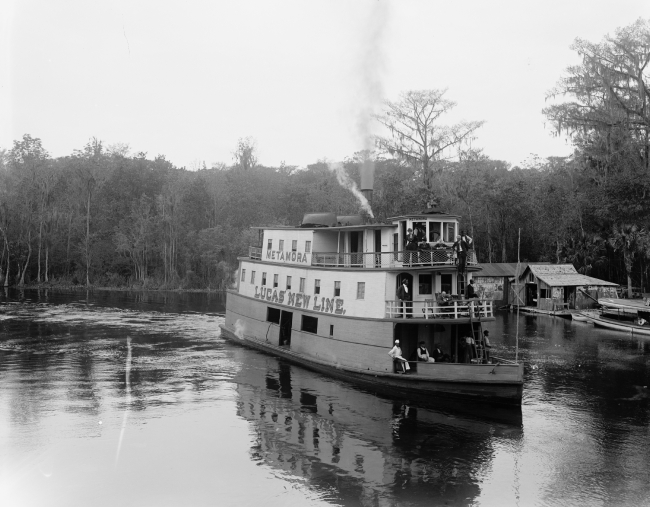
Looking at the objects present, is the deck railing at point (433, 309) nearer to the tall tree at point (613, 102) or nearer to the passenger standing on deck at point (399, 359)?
the passenger standing on deck at point (399, 359)

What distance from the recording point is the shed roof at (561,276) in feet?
195

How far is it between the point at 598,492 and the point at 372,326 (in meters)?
12.7

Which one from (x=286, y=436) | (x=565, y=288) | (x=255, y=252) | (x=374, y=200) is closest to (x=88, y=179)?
(x=374, y=200)

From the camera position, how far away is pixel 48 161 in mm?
104750

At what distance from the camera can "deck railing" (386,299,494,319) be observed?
26564mm

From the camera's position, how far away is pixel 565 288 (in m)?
61.2

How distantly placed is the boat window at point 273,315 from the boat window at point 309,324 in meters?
3.33

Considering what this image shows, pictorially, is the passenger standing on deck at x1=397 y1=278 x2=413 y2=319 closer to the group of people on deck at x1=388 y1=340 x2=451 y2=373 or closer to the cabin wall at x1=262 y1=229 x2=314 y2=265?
the group of people on deck at x1=388 y1=340 x2=451 y2=373

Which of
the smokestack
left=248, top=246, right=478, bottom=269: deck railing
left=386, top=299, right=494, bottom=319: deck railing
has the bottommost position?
left=386, top=299, right=494, bottom=319: deck railing

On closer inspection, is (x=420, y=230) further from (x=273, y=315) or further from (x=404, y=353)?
(x=273, y=315)

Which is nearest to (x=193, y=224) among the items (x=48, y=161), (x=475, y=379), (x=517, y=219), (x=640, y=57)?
(x=48, y=161)

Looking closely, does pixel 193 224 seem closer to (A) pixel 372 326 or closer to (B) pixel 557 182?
(B) pixel 557 182

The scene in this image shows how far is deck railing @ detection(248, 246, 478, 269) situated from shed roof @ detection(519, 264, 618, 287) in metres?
34.7

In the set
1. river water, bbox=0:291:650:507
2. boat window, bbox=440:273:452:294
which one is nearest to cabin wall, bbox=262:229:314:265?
river water, bbox=0:291:650:507
